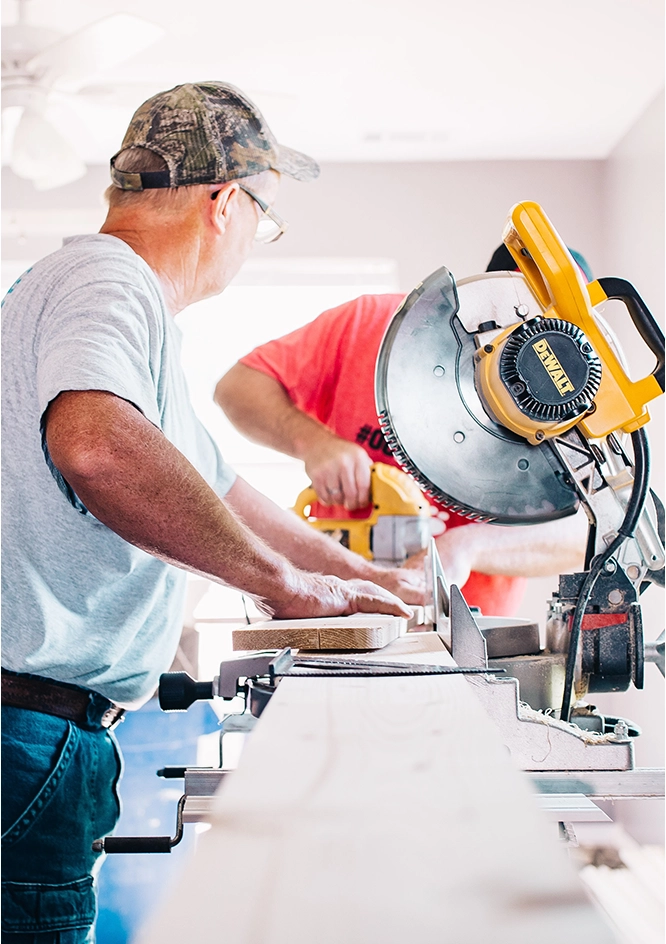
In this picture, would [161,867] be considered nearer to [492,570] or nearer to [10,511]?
[492,570]

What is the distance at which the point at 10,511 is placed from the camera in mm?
1165

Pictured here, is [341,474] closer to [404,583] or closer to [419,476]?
[404,583]

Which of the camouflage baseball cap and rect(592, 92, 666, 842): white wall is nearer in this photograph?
the camouflage baseball cap

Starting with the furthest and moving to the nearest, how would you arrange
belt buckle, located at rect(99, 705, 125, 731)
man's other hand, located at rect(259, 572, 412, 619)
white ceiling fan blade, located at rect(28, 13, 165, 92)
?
white ceiling fan blade, located at rect(28, 13, 165, 92)
belt buckle, located at rect(99, 705, 125, 731)
man's other hand, located at rect(259, 572, 412, 619)

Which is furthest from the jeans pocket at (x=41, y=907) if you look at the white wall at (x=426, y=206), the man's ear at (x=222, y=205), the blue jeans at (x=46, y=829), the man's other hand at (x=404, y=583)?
the white wall at (x=426, y=206)

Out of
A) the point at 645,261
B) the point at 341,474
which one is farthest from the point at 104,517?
the point at 645,261

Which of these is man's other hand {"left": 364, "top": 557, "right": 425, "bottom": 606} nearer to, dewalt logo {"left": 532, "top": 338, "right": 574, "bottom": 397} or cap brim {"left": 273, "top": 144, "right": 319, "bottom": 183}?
dewalt logo {"left": 532, "top": 338, "right": 574, "bottom": 397}

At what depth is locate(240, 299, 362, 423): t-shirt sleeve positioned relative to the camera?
2.29 metres

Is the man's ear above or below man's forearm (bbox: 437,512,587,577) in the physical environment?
above

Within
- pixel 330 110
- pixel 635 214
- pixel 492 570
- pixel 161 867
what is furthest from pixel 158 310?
pixel 635 214

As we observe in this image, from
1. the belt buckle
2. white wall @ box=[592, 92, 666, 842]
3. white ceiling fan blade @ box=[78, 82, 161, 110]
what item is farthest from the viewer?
white wall @ box=[592, 92, 666, 842]

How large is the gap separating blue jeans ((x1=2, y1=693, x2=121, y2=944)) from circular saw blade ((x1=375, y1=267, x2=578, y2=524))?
0.60 m

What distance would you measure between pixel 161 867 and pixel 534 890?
2686 millimetres

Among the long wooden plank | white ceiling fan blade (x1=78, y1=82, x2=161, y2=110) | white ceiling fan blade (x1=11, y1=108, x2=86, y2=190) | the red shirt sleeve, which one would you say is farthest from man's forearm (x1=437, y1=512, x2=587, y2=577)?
white ceiling fan blade (x1=11, y1=108, x2=86, y2=190)
